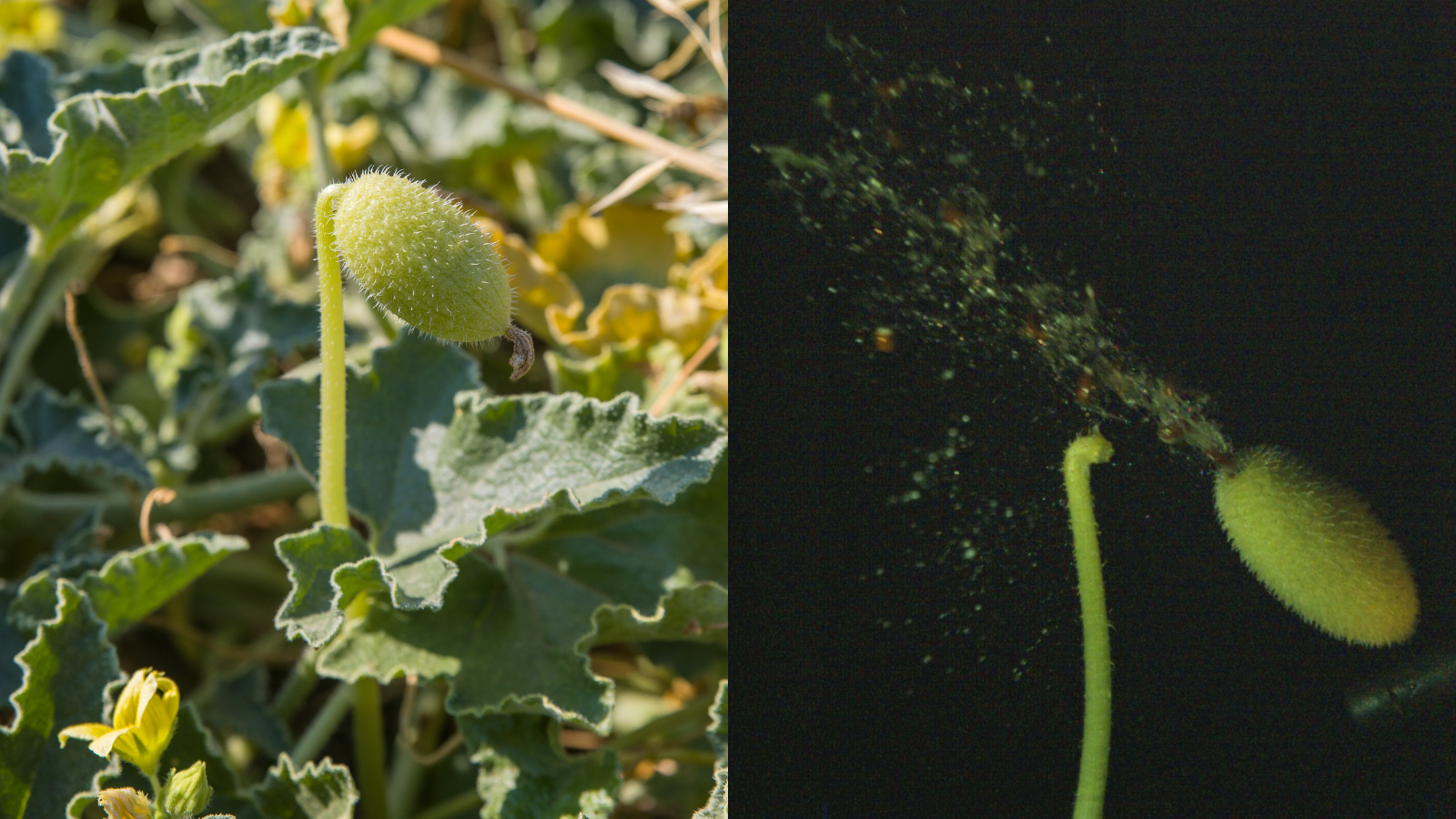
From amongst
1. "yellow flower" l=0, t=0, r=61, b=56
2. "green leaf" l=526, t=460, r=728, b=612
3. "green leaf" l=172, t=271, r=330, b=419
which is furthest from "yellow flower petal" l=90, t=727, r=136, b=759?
"yellow flower" l=0, t=0, r=61, b=56

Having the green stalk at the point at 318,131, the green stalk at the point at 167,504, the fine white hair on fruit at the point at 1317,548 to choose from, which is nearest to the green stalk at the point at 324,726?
the green stalk at the point at 167,504

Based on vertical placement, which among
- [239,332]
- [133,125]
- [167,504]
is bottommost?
[167,504]

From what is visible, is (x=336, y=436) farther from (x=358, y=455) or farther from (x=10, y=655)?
(x=10, y=655)

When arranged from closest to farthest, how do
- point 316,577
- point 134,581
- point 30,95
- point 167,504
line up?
1. point 316,577
2. point 134,581
3. point 30,95
4. point 167,504

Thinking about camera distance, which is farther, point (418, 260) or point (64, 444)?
point (64, 444)

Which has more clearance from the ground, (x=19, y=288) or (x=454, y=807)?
(x=19, y=288)

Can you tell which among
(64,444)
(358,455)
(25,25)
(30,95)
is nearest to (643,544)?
(358,455)

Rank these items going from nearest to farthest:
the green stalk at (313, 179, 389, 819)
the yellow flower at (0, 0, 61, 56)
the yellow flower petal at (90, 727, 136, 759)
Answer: the yellow flower petal at (90, 727, 136, 759), the green stalk at (313, 179, 389, 819), the yellow flower at (0, 0, 61, 56)

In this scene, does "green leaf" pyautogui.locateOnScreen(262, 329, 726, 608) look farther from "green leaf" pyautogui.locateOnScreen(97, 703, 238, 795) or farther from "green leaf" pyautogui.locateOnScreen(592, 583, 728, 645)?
"green leaf" pyautogui.locateOnScreen(97, 703, 238, 795)
